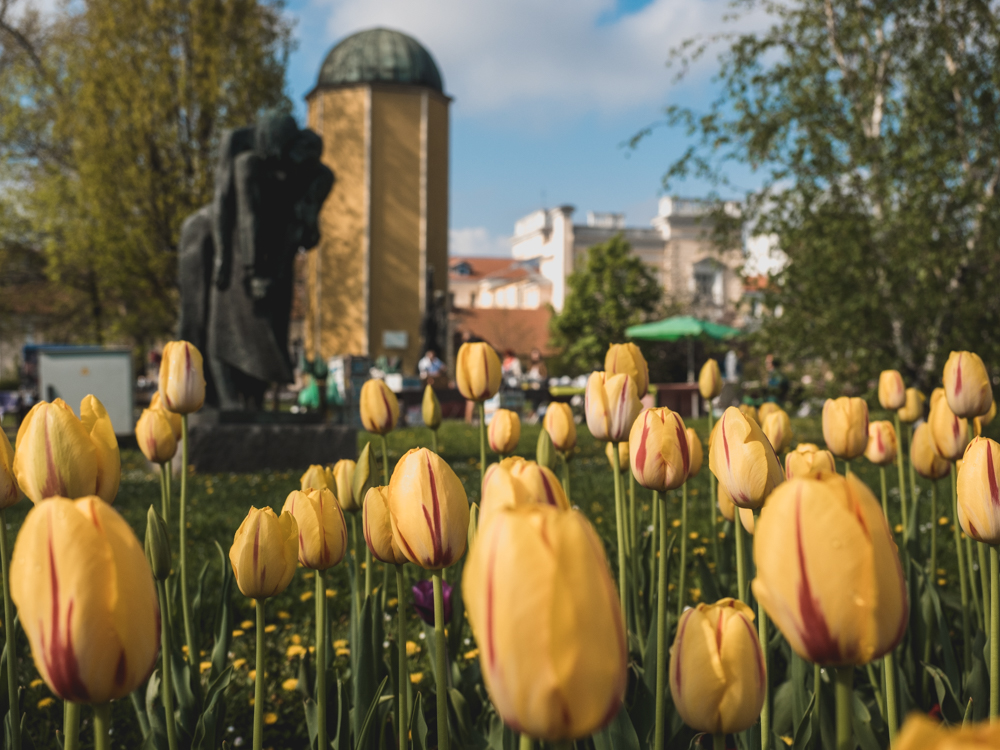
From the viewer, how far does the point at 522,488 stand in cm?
75

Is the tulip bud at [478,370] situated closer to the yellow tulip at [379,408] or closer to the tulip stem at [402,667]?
the yellow tulip at [379,408]

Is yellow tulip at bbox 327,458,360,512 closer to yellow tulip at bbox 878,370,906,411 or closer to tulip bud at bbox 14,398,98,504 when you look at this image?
tulip bud at bbox 14,398,98,504

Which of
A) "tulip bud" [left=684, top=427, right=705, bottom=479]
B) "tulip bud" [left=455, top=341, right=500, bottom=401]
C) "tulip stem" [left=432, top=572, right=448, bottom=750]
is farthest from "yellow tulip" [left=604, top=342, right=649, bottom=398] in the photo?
"tulip stem" [left=432, top=572, right=448, bottom=750]

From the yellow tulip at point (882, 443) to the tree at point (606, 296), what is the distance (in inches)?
1427

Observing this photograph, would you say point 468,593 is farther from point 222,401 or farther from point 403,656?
point 222,401

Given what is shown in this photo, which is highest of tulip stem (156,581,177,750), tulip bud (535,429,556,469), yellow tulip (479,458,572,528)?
yellow tulip (479,458,572,528)

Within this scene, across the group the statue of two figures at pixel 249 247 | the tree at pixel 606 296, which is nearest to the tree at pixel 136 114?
the statue of two figures at pixel 249 247

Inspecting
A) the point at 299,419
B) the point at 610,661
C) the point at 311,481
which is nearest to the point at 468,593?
the point at 610,661

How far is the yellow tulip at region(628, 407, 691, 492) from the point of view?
1.24 metres

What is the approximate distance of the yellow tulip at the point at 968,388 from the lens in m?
1.79

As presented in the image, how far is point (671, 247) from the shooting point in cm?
5028

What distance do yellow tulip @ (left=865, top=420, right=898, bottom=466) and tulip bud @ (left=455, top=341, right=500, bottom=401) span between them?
1.02m

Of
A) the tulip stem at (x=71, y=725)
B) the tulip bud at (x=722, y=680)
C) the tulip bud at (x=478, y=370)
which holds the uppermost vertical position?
the tulip bud at (x=478, y=370)

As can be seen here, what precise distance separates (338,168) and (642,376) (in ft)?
86.3
